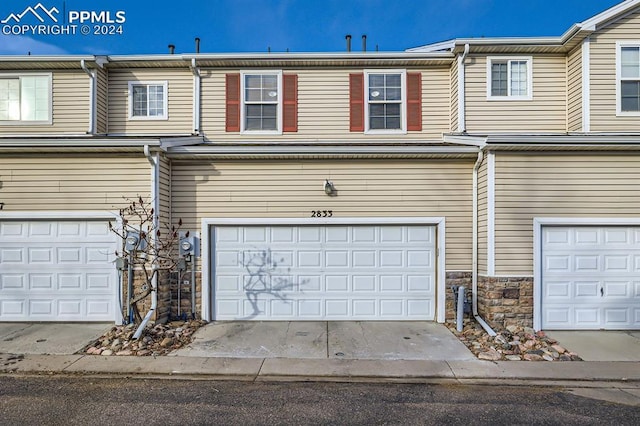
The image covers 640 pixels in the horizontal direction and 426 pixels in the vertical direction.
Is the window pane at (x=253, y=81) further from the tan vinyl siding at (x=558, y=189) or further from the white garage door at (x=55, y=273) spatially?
the tan vinyl siding at (x=558, y=189)

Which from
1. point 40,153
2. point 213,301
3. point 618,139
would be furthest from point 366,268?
point 40,153

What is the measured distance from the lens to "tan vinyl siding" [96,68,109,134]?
932cm

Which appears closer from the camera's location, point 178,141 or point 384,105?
point 178,141

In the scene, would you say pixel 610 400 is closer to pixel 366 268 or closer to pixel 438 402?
pixel 438 402

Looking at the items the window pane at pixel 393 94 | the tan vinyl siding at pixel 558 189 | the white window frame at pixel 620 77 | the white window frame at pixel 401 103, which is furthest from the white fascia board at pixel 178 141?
the white window frame at pixel 620 77

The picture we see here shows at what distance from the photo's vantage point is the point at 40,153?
7.76 metres

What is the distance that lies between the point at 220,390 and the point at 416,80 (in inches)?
304

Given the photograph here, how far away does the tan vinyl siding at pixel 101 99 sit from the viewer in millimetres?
9320

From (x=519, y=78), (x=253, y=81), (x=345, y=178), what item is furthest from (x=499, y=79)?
(x=253, y=81)

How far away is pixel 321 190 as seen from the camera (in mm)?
8195

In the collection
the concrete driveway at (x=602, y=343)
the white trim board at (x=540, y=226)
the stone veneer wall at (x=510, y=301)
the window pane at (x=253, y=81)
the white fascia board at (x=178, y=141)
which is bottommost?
the concrete driveway at (x=602, y=343)

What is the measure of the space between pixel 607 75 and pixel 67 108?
39.8ft

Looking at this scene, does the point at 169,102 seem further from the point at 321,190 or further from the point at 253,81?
the point at 321,190

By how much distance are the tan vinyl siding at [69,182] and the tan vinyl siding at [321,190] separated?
0.91 m
